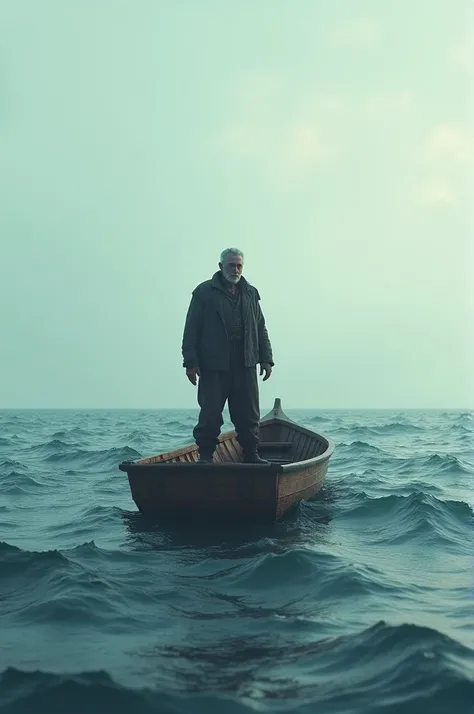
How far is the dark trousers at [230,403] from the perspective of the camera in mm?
7160

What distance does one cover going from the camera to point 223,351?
7.09 m

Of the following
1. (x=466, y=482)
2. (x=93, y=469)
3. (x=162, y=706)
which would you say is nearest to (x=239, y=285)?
(x=162, y=706)

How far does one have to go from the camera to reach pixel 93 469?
13156 mm

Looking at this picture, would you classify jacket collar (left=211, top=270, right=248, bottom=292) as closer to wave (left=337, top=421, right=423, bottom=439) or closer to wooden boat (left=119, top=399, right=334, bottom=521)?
wooden boat (left=119, top=399, right=334, bottom=521)

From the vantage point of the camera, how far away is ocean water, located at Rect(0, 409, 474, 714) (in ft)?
9.50

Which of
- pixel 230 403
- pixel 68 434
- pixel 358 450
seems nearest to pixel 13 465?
pixel 230 403

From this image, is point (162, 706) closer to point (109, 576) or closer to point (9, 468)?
point (109, 576)

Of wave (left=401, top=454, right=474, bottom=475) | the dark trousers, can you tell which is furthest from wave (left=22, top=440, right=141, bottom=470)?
the dark trousers

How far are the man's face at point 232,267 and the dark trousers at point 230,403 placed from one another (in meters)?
1.04

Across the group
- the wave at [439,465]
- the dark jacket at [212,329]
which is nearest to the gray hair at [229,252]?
the dark jacket at [212,329]

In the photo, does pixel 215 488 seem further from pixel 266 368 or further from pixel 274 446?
pixel 274 446

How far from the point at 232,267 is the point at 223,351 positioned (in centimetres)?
96

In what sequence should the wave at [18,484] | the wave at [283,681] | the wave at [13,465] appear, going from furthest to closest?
1. the wave at [13,465]
2. the wave at [18,484]
3. the wave at [283,681]

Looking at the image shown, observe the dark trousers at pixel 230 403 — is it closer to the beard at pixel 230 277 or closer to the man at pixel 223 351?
the man at pixel 223 351
